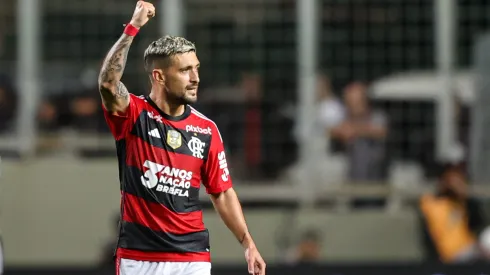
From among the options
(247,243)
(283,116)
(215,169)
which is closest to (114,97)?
(215,169)

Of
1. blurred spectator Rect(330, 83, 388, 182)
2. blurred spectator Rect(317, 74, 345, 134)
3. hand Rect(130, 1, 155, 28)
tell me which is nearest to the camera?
hand Rect(130, 1, 155, 28)

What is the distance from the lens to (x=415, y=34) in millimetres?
13758

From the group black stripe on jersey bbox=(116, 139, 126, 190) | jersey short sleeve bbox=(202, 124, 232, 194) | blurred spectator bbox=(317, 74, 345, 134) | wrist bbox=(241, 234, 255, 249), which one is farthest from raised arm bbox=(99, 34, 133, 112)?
blurred spectator bbox=(317, 74, 345, 134)

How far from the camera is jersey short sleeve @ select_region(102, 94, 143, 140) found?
282 inches

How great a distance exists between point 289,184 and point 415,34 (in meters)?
2.13

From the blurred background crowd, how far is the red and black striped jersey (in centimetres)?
608

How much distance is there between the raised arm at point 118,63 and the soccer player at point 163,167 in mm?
89

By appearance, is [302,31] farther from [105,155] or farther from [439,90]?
[105,155]

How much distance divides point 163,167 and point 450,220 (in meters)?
6.38

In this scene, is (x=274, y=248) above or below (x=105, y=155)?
below

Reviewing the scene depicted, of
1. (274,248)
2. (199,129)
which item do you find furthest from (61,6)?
(199,129)

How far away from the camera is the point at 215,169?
24.8 ft

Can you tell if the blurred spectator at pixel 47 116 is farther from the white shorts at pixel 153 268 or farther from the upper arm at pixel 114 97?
the upper arm at pixel 114 97

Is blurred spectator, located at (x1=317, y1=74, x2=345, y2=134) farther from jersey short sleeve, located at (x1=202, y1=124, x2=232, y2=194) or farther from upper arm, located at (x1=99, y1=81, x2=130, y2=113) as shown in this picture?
upper arm, located at (x1=99, y1=81, x2=130, y2=113)
